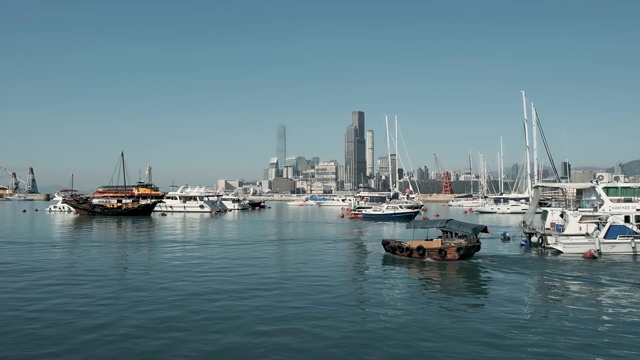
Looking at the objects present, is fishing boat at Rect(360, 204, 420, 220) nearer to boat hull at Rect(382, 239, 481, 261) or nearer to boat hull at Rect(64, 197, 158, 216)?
boat hull at Rect(64, 197, 158, 216)

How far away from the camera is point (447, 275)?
39.1 meters

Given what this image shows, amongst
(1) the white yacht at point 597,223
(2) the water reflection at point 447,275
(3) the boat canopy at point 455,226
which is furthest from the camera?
(1) the white yacht at point 597,223

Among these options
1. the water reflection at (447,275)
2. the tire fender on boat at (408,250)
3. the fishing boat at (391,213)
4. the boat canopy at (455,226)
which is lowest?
the water reflection at (447,275)

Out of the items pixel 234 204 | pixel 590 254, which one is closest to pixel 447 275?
pixel 590 254

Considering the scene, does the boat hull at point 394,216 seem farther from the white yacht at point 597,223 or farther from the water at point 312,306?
the water at point 312,306

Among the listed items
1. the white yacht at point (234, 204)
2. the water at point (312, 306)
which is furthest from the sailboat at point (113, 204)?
the water at point (312, 306)

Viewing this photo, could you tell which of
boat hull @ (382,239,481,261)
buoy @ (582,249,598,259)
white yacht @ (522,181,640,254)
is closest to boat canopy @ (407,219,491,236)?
boat hull @ (382,239,481,261)

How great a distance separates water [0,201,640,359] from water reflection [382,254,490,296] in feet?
0.33

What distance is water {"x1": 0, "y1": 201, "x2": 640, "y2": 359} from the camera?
21312mm

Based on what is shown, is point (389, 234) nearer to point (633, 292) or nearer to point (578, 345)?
point (633, 292)

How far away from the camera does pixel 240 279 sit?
121 ft

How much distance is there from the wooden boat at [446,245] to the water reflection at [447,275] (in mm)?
632

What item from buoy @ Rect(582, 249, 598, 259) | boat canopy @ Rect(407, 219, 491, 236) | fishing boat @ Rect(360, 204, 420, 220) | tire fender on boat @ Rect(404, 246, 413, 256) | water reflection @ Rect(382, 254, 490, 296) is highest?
boat canopy @ Rect(407, 219, 491, 236)

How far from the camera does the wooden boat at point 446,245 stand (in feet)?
148
